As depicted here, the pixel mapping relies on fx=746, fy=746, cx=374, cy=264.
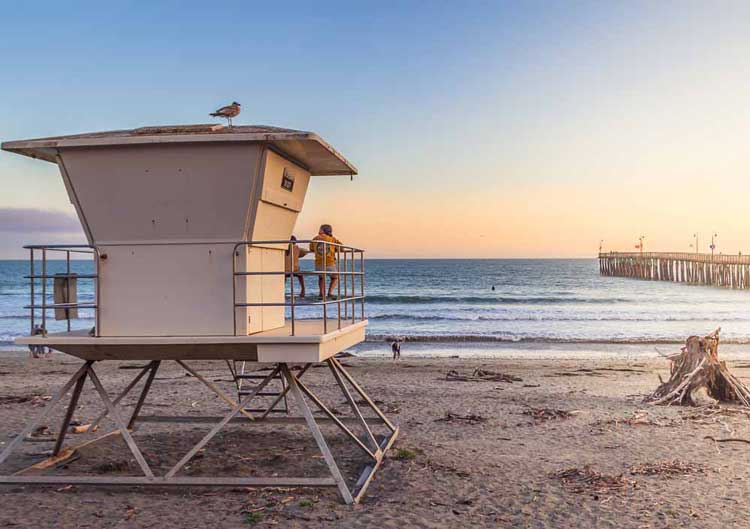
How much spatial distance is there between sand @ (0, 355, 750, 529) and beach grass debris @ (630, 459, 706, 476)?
0.08 feet

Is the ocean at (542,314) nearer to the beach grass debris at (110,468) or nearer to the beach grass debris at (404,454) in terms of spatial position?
the beach grass debris at (110,468)

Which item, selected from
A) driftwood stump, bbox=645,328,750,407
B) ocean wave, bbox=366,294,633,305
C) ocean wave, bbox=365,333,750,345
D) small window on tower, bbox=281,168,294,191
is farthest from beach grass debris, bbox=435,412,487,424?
ocean wave, bbox=366,294,633,305

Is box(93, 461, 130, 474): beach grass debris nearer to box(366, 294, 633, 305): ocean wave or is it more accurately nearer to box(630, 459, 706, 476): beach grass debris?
box(630, 459, 706, 476): beach grass debris

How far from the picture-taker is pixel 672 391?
1431 cm

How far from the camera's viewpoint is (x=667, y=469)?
9273 mm

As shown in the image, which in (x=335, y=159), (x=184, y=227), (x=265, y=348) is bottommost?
(x=265, y=348)

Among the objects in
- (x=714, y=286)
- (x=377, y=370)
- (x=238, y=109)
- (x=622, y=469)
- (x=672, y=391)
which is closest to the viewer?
(x=238, y=109)

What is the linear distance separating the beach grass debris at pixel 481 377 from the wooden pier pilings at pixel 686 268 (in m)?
57.4

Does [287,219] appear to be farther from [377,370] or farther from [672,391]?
[377,370]

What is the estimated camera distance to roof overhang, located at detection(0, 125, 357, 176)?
24.4 feet

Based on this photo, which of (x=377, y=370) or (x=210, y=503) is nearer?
(x=210, y=503)

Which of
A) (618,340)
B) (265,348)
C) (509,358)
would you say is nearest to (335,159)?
Answer: (265,348)

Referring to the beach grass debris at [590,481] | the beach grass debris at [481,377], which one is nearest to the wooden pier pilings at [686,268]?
the beach grass debris at [481,377]

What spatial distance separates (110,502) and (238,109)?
4456mm
